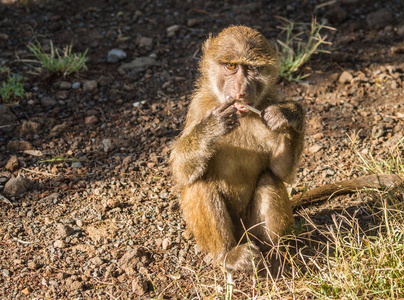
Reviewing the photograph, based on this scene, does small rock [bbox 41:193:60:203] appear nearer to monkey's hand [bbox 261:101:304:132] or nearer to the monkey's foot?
the monkey's foot

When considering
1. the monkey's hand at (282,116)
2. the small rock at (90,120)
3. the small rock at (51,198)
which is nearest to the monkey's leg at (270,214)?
the monkey's hand at (282,116)

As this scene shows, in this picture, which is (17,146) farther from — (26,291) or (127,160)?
(26,291)

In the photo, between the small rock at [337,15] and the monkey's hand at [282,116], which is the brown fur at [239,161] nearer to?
the monkey's hand at [282,116]

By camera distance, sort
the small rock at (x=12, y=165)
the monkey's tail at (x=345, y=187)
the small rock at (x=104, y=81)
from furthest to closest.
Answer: the small rock at (x=104, y=81), the small rock at (x=12, y=165), the monkey's tail at (x=345, y=187)

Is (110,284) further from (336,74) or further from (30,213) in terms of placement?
(336,74)

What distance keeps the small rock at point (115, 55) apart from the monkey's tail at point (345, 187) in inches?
131

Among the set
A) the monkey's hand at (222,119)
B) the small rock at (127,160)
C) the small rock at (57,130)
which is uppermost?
the monkey's hand at (222,119)

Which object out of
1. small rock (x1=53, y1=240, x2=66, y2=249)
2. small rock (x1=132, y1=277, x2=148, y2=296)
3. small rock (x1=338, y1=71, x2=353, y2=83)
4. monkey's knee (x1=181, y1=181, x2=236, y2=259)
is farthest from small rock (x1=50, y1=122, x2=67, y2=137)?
small rock (x1=338, y1=71, x2=353, y2=83)

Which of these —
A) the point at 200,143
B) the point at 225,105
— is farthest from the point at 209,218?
the point at 225,105

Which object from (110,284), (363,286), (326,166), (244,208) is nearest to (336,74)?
(326,166)

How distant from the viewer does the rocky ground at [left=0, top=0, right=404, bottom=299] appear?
4328 millimetres

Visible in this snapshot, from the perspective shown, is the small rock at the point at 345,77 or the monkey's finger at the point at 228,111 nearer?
the monkey's finger at the point at 228,111

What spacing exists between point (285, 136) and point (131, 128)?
7.61ft

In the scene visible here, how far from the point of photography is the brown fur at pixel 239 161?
4.14m
